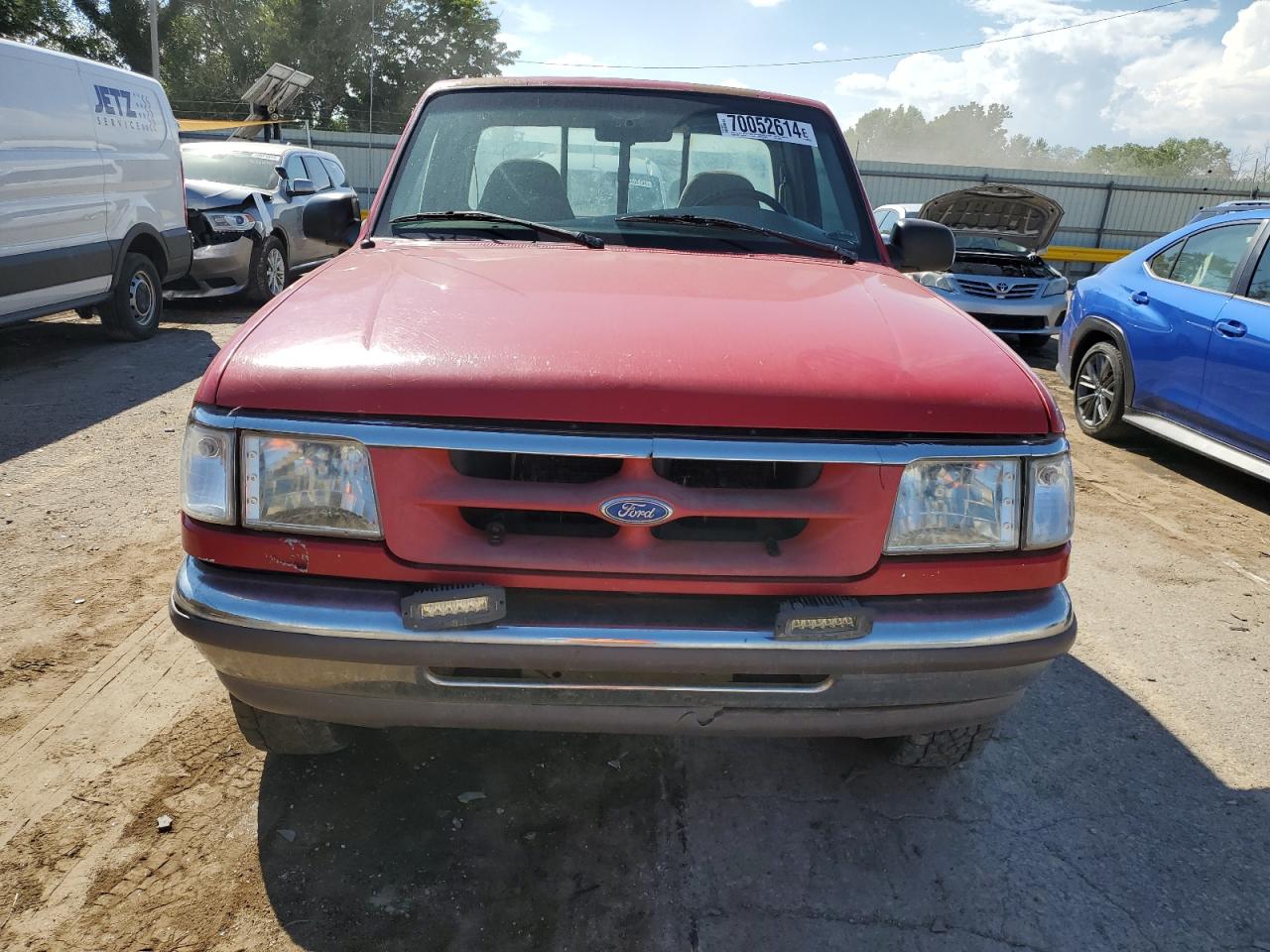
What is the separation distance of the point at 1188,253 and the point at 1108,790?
4538 mm

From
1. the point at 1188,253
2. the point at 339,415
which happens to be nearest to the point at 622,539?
the point at 339,415

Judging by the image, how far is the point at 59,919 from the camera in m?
1.99

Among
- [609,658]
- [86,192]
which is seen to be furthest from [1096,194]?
[609,658]

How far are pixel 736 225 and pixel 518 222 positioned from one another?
70cm

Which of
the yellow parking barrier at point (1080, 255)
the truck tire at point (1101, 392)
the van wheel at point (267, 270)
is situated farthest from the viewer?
the yellow parking barrier at point (1080, 255)

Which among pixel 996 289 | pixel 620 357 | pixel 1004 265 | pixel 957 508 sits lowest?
pixel 996 289

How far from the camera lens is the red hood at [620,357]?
1754mm

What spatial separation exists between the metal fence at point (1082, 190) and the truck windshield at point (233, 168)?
10.8 meters

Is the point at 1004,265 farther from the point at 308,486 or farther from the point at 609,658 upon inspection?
the point at 308,486

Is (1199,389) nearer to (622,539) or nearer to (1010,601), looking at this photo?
(1010,601)

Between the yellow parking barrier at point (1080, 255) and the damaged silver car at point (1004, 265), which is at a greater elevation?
the damaged silver car at point (1004, 265)

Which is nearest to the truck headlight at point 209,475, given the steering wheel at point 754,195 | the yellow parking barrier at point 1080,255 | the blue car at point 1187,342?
the steering wheel at point 754,195

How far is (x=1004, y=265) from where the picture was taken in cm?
995

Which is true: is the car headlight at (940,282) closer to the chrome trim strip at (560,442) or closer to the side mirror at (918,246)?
the side mirror at (918,246)
